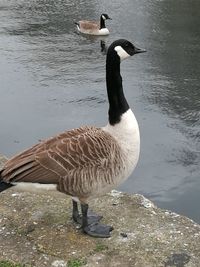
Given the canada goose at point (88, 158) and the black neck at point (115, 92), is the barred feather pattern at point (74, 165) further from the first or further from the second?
the black neck at point (115, 92)

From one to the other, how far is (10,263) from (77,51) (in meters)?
10.6

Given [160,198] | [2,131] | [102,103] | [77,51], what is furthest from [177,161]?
[77,51]

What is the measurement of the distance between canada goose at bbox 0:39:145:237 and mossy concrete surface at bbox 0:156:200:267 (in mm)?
219

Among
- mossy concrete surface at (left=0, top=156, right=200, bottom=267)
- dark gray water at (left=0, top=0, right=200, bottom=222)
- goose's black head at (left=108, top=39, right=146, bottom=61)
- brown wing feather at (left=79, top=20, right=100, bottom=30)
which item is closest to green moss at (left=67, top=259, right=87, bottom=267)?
mossy concrete surface at (left=0, top=156, right=200, bottom=267)

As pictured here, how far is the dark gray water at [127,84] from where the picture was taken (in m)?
8.25

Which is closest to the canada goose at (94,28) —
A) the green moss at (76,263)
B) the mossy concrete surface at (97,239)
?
the mossy concrete surface at (97,239)

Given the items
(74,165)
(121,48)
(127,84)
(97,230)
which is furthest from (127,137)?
(127,84)

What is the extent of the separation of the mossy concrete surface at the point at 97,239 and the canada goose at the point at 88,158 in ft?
0.72

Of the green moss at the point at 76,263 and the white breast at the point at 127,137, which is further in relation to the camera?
the white breast at the point at 127,137

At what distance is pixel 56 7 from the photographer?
18.9 meters

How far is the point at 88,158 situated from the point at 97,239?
0.92 m

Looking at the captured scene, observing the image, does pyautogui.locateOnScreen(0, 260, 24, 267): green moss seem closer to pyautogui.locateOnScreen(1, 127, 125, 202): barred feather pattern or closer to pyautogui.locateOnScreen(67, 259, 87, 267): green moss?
pyautogui.locateOnScreen(67, 259, 87, 267): green moss

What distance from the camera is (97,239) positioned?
478cm

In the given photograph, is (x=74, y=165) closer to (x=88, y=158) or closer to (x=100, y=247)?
(x=88, y=158)
